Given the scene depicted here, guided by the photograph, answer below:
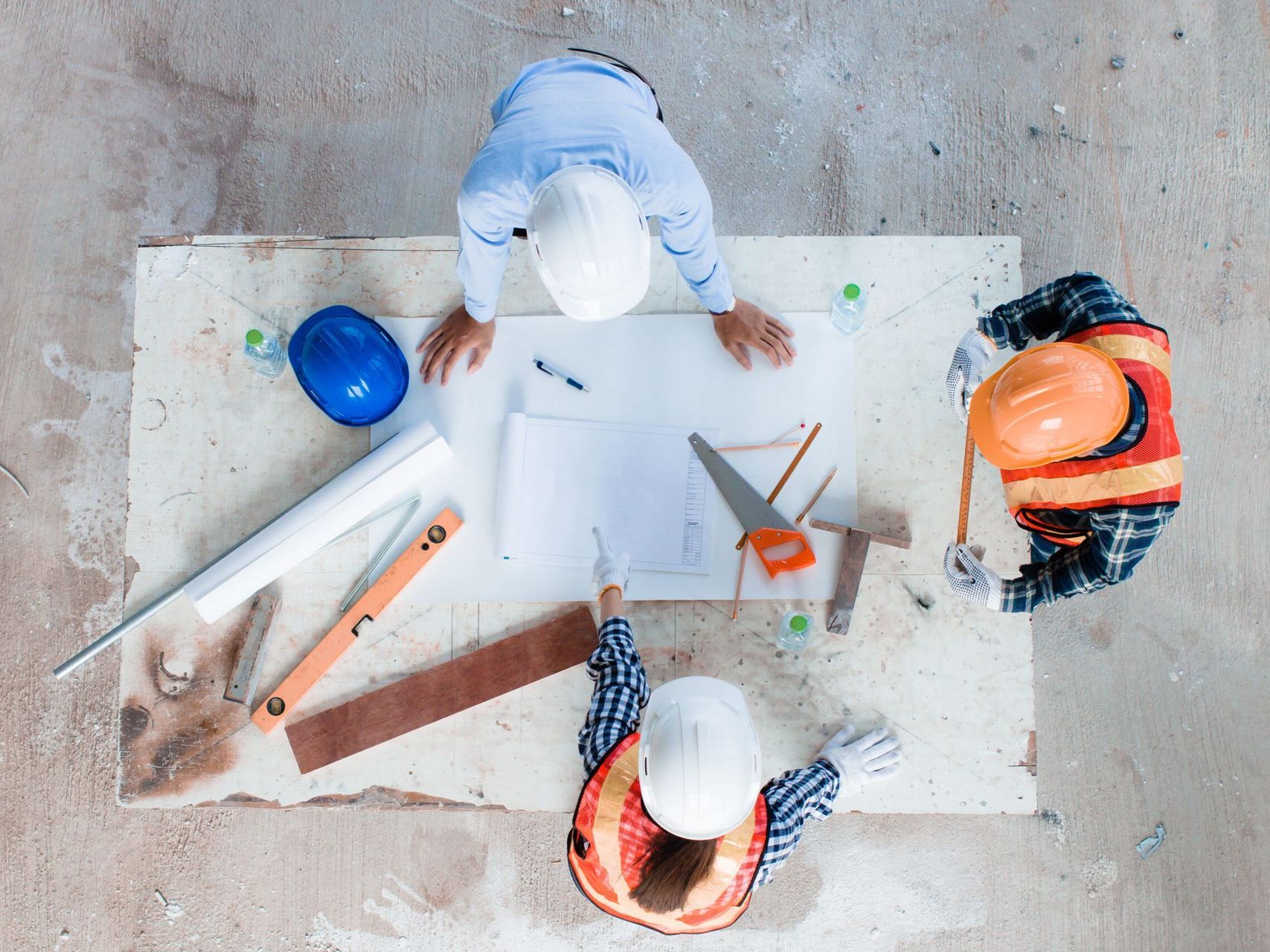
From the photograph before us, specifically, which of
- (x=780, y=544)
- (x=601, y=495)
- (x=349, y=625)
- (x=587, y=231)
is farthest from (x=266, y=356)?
(x=780, y=544)

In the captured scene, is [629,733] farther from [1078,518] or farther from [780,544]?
[1078,518]

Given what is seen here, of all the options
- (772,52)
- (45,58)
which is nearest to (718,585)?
(772,52)

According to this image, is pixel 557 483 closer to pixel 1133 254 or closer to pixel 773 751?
pixel 773 751

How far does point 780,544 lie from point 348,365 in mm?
1166

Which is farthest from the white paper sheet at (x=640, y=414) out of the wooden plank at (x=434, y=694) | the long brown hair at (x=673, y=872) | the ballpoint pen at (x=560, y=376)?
the long brown hair at (x=673, y=872)

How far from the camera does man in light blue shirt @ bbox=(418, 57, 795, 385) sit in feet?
4.63

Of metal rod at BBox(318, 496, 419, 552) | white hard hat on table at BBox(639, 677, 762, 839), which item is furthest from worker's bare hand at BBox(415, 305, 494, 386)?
white hard hat on table at BBox(639, 677, 762, 839)

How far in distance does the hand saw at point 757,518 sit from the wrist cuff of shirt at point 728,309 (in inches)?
12.4

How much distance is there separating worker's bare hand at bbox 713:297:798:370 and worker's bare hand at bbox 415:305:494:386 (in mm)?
615

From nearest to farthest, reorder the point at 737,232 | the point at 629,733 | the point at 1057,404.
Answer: the point at 1057,404
the point at 629,733
the point at 737,232

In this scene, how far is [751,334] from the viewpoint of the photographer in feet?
6.11

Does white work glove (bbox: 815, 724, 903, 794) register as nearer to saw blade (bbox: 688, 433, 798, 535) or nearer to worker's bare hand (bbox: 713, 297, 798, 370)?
saw blade (bbox: 688, 433, 798, 535)

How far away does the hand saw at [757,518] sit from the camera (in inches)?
72.5

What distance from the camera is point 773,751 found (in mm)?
1856
